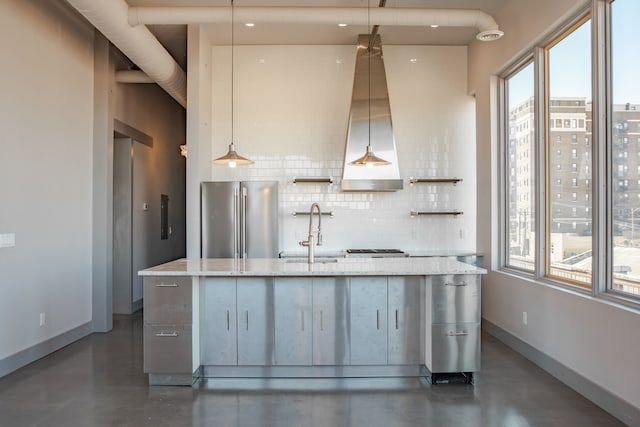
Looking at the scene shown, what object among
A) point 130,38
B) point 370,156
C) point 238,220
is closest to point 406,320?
point 370,156

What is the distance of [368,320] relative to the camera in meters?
3.76

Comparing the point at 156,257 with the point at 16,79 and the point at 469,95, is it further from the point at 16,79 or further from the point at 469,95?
the point at 469,95

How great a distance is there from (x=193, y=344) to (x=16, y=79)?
2.84 meters

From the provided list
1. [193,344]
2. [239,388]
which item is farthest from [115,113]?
[239,388]

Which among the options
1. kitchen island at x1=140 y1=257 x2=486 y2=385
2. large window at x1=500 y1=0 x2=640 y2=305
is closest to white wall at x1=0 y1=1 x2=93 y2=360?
kitchen island at x1=140 y1=257 x2=486 y2=385

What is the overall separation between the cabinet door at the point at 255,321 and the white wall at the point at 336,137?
2.54 meters

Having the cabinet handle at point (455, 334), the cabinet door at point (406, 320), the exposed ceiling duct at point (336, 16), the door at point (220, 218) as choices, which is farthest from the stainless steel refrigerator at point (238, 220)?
the cabinet handle at point (455, 334)

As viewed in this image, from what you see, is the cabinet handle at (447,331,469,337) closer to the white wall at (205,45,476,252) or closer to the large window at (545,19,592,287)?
the large window at (545,19,592,287)

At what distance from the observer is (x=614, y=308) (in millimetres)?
3141

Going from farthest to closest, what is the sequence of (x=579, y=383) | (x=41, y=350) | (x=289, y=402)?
1. (x=41, y=350)
2. (x=579, y=383)
3. (x=289, y=402)

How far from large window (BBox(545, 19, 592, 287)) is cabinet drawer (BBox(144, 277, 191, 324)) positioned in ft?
10.2

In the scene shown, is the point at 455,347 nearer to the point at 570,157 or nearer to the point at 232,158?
the point at 570,157

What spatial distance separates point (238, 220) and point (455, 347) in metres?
3.12

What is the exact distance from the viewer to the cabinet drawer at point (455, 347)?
3625 millimetres
